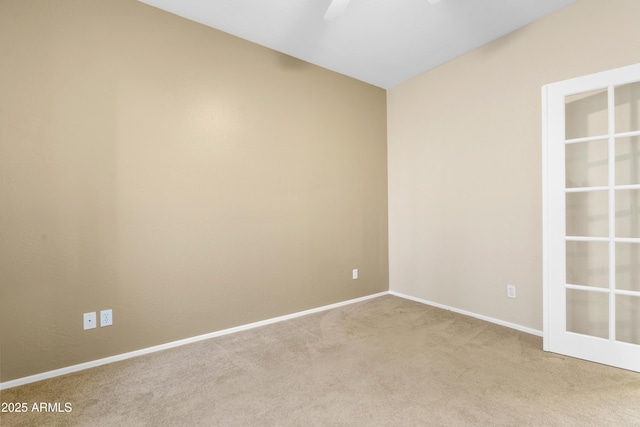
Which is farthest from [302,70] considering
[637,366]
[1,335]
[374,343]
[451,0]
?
[637,366]

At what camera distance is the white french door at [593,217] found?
2059 millimetres

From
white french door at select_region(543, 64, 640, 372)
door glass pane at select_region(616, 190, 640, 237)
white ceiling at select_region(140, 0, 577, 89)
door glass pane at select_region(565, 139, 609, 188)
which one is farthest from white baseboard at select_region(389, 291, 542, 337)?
white ceiling at select_region(140, 0, 577, 89)

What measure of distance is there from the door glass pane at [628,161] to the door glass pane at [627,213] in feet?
0.28

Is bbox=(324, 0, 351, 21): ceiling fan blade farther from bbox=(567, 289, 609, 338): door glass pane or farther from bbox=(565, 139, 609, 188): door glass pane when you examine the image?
bbox=(567, 289, 609, 338): door glass pane

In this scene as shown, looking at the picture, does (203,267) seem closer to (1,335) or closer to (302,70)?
(1,335)

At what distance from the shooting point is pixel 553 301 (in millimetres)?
2252

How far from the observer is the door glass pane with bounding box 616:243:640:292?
6.78ft

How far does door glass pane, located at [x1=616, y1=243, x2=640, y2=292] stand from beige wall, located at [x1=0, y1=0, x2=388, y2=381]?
2280mm

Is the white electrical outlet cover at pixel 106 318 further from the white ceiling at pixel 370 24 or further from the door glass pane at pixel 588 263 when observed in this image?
the door glass pane at pixel 588 263

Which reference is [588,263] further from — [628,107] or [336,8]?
[336,8]

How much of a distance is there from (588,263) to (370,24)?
2.53 metres

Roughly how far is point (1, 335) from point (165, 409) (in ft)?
3.88

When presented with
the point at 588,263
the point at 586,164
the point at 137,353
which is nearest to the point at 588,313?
the point at 588,263

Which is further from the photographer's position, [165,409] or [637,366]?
[637,366]
